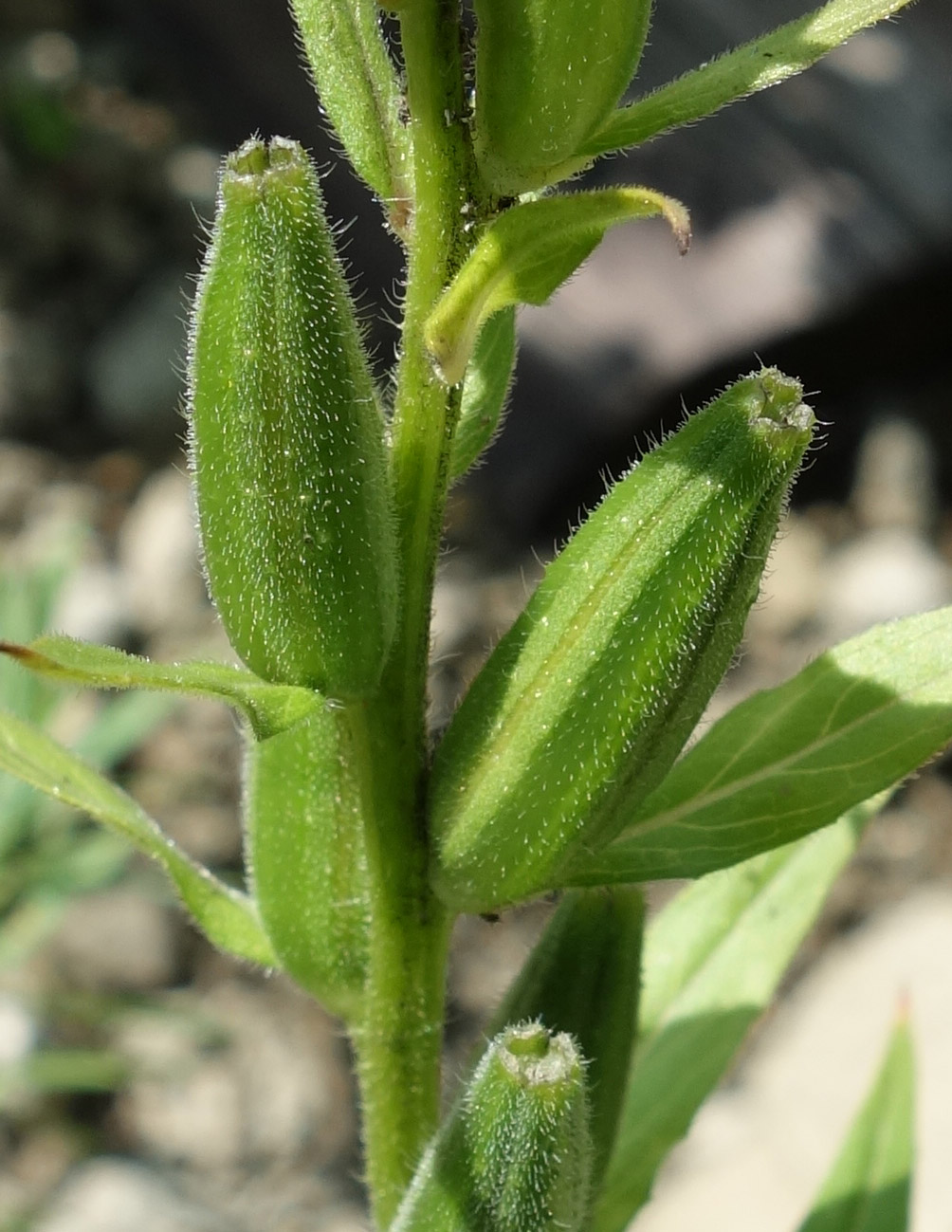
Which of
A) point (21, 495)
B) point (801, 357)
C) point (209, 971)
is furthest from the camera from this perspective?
point (801, 357)

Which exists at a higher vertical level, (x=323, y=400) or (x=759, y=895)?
(x=323, y=400)

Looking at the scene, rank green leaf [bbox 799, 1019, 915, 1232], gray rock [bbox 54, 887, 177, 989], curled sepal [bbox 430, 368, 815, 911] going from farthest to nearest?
gray rock [bbox 54, 887, 177, 989] < green leaf [bbox 799, 1019, 915, 1232] < curled sepal [bbox 430, 368, 815, 911]

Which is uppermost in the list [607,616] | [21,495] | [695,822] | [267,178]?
[267,178]

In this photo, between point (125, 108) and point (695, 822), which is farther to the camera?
point (125, 108)

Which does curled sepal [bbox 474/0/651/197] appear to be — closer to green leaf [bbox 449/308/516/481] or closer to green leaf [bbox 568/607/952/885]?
green leaf [bbox 449/308/516/481]

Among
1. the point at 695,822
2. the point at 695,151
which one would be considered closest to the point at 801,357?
the point at 695,151

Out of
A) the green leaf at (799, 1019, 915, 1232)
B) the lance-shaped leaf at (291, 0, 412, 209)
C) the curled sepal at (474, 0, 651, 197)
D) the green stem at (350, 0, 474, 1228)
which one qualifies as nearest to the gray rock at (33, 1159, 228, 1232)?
the green leaf at (799, 1019, 915, 1232)

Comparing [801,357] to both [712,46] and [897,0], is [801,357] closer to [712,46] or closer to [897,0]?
[712,46]
